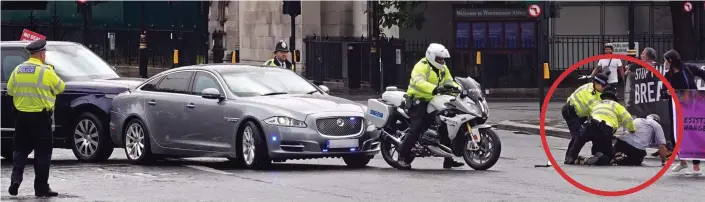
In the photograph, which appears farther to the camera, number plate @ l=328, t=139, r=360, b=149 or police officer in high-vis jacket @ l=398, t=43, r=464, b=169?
number plate @ l=328, t=139, r=360, b=149

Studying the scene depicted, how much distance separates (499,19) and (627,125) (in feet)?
84.4

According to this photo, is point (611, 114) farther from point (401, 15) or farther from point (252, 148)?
point (401, 15)

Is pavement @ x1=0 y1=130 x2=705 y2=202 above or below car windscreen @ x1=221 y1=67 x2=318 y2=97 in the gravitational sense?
below

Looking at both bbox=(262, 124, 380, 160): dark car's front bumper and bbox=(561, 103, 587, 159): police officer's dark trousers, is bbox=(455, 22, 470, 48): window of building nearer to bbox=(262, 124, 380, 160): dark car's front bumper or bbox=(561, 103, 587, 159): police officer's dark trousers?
bbox=(561, 103, 587, 159): police officer's dark trousers

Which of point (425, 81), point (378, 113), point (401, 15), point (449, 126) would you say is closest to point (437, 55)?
point (425, 81)

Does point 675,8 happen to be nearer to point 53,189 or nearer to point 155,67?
point 155,67

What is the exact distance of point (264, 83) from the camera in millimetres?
18359

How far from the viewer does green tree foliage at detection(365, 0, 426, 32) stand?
43.9 metres

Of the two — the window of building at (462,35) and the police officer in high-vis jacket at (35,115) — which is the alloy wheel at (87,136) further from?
the window of building at (462,35)

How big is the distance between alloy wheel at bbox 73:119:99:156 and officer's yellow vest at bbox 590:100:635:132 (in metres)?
5.94

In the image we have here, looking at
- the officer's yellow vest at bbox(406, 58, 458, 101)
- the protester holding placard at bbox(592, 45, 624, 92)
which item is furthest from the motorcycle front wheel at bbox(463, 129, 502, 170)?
the protester holding placard at bbox(592, 45, 624, 92)

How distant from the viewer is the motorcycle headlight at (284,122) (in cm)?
1709

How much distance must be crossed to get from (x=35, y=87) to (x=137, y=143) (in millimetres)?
4477

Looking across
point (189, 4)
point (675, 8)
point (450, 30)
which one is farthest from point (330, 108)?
point (189, 4)
